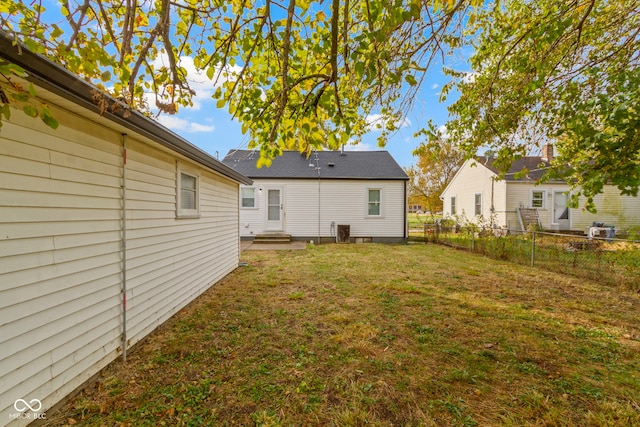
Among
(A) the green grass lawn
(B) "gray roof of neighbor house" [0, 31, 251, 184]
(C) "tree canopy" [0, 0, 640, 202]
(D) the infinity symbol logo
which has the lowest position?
(A) the green grass lawn

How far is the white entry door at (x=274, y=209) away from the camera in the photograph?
11.9m

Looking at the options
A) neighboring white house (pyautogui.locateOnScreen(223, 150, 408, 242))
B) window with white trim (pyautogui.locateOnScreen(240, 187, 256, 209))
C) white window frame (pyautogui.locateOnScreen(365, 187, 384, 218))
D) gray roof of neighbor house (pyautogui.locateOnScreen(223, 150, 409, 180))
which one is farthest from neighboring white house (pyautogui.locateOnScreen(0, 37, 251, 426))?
white window frame (pyautogui.locateOnScreen(365, 187, 384, 218))

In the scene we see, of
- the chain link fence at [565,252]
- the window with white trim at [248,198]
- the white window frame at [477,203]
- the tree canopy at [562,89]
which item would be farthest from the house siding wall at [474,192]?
the window with white trim at [248,198]

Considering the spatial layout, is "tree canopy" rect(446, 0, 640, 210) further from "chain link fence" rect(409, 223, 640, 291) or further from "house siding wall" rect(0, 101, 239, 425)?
"house siding wall" rect(0, 101, 239, 425)

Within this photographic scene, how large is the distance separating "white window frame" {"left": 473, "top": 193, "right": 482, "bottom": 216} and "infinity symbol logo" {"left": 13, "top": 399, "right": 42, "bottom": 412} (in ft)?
57.7

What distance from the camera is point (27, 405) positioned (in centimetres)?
192

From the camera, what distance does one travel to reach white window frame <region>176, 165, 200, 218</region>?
4.14 m

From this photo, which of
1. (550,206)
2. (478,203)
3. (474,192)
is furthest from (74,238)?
(474,192)

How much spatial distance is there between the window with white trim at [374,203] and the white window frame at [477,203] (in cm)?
736

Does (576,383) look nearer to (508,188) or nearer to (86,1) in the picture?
(86,1)

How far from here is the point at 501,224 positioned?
536 inches

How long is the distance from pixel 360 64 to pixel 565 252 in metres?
8.00

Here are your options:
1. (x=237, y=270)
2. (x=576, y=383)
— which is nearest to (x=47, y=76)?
(x=576, y=383)

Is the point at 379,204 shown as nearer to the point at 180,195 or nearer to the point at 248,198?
the point at 248,198
